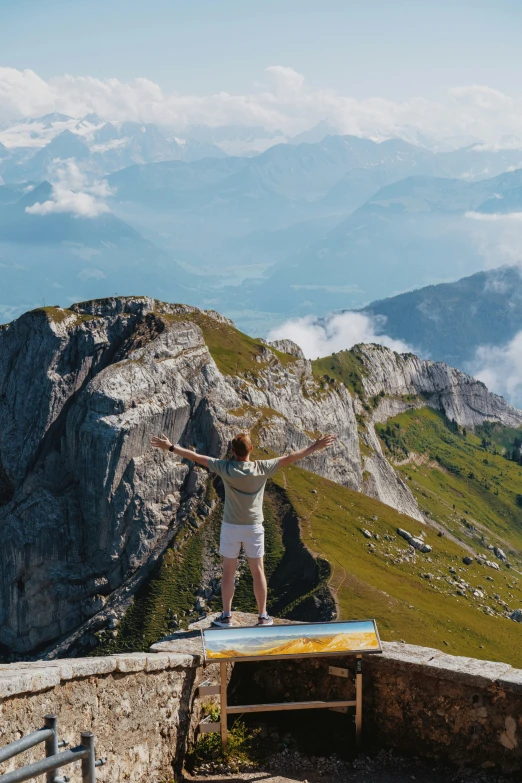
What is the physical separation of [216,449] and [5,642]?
40753 millimetres

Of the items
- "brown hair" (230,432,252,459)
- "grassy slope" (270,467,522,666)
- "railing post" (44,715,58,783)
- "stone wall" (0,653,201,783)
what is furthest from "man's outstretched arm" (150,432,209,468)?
"grassy slope" (270,467,522,666)

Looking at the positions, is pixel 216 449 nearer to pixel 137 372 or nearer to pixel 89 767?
pixel 137 372

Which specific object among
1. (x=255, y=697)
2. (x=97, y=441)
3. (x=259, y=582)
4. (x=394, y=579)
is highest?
(x=97, y=441)

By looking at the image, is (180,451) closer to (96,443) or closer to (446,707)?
(446,707)

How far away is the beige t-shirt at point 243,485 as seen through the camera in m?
19.5

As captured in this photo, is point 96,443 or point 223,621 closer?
point 223,621

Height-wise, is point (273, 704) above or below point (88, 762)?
below

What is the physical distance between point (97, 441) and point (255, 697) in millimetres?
108950

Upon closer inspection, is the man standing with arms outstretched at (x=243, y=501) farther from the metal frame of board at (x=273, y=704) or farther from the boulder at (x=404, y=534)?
the boulder at (x=404, y=534)

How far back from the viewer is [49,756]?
9.95m

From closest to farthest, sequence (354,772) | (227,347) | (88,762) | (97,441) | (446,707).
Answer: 1. (88,762)
2. (354,772)
3. (446,707)
4. (97,441)
5. (227,347)

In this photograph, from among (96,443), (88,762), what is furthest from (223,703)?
(96,443)

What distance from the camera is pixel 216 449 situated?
424 ft

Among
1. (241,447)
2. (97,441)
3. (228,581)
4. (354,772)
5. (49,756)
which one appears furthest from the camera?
(97,441)
